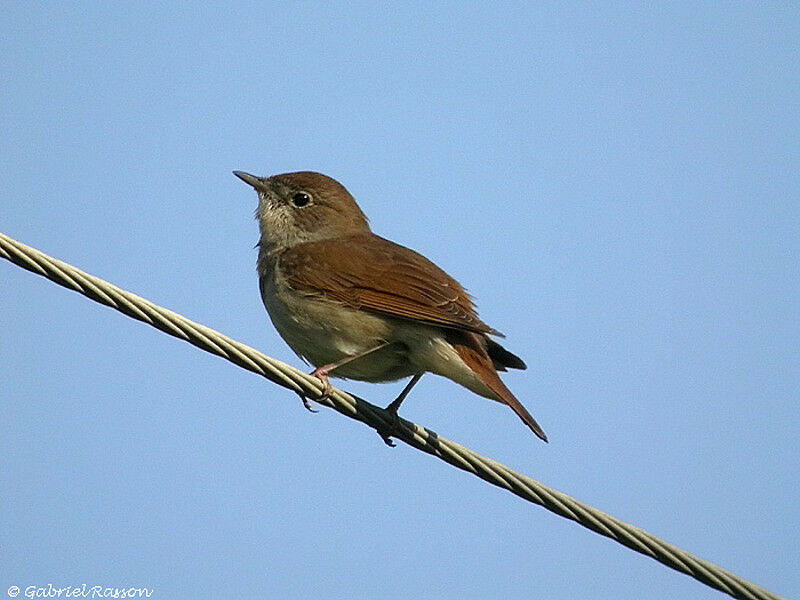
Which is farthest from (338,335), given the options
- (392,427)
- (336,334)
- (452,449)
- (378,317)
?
(452,449)

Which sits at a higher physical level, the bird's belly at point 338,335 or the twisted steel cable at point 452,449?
the bird's belly at point 338,335

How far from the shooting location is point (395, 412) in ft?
23.4

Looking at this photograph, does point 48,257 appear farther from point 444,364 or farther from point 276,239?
point 276,239

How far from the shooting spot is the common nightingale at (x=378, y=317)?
274 inches

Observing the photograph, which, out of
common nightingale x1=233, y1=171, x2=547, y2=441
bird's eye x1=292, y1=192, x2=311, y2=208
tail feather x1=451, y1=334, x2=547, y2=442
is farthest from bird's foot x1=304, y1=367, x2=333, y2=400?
bird's eye x1=292, y1=192, x2=311, y2=208

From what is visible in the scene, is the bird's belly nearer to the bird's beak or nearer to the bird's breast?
the bird's breast

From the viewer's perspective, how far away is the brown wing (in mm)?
7027

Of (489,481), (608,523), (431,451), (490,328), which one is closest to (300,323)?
(490,328)

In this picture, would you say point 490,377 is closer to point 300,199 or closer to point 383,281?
point 383,281

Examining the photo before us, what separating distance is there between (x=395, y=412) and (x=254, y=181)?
2898 millimetres

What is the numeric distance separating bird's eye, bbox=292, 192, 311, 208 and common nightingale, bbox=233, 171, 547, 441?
67cm

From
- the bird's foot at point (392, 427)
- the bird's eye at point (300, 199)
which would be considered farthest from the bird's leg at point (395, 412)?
the bird's eye at point (300, 199)

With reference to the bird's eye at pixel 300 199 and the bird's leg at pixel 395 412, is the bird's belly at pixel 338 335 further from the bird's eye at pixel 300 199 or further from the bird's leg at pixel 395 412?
the bird's eye at pixel 300 199

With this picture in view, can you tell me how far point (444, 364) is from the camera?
7004 millimetres
